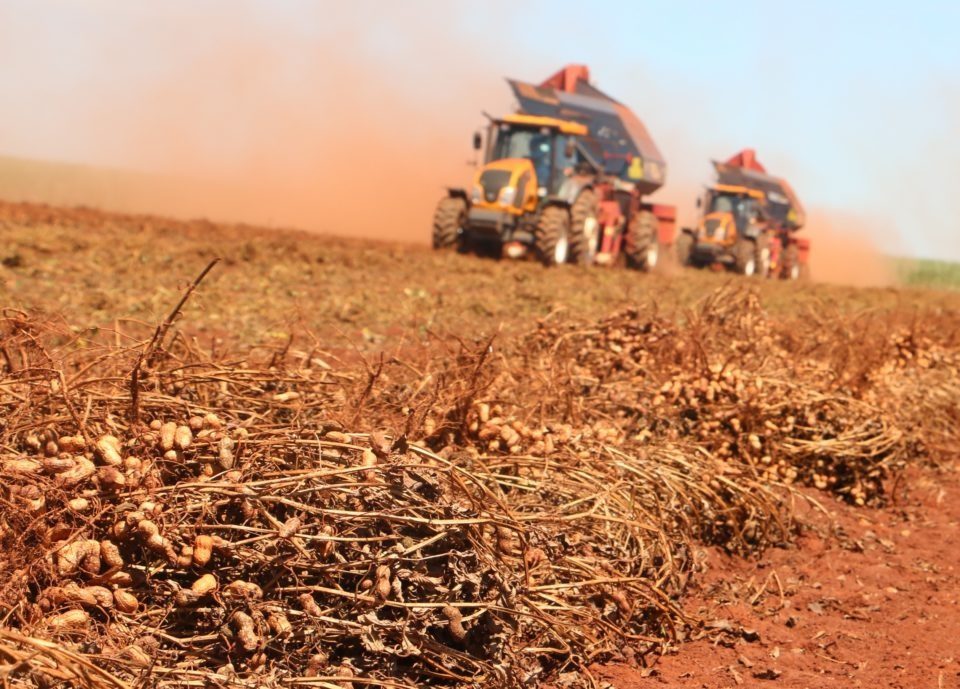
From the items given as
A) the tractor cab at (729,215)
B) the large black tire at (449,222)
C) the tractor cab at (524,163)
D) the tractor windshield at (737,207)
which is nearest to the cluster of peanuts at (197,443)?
the tractor cab at (524,163)

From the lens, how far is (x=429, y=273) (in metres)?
15.9

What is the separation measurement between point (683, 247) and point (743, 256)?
1899mm

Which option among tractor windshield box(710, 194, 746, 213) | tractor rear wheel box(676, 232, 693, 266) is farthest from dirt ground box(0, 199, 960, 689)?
tractor windshield box(710, 194, 746, 213)

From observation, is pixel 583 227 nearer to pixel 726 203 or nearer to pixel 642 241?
pixel 642 241

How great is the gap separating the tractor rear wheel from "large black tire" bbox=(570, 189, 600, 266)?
288 inches

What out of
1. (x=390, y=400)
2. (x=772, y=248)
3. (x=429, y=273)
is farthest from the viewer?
(x=772, y=248)

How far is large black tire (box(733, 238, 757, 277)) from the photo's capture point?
91.4 ft

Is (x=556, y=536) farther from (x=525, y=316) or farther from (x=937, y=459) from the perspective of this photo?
(x=525, y=316)

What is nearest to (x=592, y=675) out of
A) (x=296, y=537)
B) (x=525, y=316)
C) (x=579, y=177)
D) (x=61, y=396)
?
(x=296, y=537)

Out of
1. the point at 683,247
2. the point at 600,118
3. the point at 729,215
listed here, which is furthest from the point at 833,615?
the point at 729,215

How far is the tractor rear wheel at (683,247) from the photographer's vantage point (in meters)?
27.0

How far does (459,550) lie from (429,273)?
12.8m

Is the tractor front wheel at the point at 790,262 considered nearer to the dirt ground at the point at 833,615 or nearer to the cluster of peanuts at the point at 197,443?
the dirt ground at the point at 833,615

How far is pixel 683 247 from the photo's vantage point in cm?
2711
